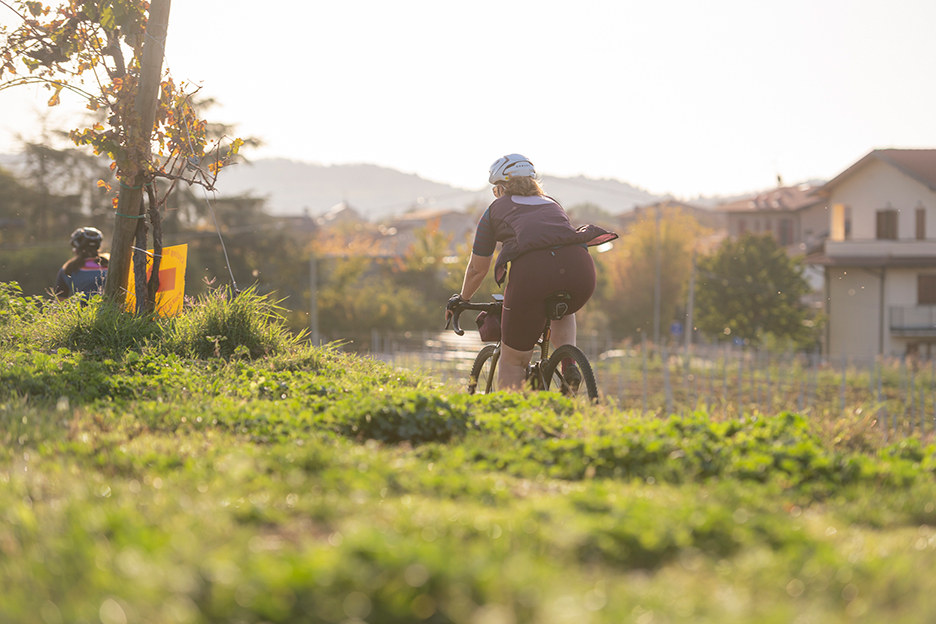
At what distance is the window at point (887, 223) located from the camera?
159 ft

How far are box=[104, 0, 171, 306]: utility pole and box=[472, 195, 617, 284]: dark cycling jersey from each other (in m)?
3.72

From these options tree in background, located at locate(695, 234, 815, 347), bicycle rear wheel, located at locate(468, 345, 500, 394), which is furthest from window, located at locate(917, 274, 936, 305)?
bicycle rear wheel, located at locate(468, 345, 500, 394)

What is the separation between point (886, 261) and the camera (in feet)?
158

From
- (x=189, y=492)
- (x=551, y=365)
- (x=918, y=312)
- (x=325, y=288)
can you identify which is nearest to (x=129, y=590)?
(x=189, y=492)

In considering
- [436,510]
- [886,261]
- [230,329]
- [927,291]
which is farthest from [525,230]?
[927,291]

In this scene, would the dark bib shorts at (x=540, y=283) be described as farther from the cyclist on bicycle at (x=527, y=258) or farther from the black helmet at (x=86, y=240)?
the black helmet at (x=86, y=240)

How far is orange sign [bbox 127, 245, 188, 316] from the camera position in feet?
29.6

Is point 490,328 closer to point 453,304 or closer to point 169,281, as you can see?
point 453,304

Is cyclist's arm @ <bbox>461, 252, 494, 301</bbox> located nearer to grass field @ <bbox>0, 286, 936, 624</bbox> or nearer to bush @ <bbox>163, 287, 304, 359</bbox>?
grass field @ <bbox>0, 286, 936, 624</bbox>

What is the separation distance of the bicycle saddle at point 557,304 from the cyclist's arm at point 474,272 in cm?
52

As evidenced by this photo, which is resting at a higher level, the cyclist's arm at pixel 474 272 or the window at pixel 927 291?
the window at pixel 927 291

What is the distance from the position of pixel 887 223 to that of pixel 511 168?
4581cm

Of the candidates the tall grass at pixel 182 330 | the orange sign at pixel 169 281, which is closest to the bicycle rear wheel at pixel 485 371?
the tall grass at pixel 182 330

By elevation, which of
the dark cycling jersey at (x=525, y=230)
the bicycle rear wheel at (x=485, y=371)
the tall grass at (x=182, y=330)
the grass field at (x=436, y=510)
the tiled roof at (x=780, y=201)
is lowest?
the grass field at (x=436, y=510)
